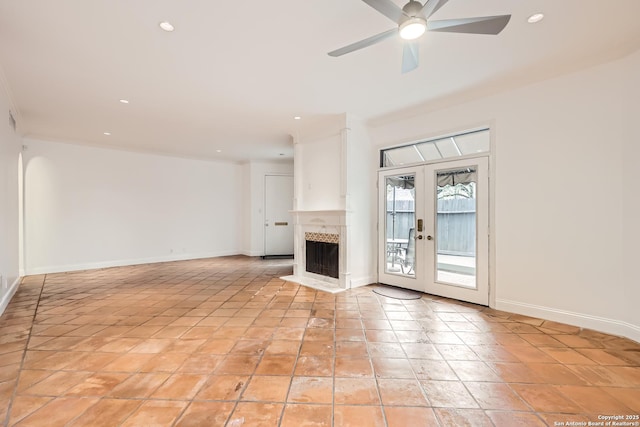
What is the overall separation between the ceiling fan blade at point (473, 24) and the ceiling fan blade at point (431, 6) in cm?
11

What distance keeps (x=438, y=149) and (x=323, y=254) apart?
98.7 inches

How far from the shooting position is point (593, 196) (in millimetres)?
2992

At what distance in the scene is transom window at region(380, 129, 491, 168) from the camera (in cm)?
387

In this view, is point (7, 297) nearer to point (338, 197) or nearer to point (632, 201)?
point (338, 197)

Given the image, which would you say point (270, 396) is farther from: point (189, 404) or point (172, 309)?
point (172, 309)

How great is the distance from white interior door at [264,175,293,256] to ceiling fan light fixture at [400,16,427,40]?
6782 mm

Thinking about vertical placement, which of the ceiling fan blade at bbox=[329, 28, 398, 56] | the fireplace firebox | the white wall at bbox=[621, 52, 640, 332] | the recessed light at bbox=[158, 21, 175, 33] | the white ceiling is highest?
the white ceiling

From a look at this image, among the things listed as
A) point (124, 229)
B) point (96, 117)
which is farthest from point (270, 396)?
point (124, 229)

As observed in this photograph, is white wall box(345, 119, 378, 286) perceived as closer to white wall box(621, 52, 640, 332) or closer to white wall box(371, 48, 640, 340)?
white wall box(371, 48, 640, 340)

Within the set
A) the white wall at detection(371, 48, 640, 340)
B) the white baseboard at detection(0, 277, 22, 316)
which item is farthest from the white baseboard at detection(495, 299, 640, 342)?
the white baseboard at detection(0, 277, 22, 316)

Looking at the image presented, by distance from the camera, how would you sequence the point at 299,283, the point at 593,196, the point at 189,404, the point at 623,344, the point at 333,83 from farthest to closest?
the point at 299,283, the point at 333,83, the point at 593,196, the point at 623,344, the point at 189,404

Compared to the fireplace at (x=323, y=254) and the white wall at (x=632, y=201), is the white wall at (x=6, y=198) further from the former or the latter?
the white wall at (x=632, y=201)

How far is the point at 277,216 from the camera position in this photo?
8477mm

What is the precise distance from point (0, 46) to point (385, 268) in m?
5.26
